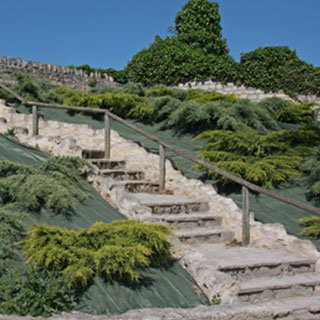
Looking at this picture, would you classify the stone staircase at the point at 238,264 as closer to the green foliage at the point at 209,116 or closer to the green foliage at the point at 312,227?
the green foliage at the point at 312,227

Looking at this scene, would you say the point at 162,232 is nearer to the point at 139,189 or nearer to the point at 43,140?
the point at 139,189

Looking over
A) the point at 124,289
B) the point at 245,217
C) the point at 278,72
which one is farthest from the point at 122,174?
the point at 278,72

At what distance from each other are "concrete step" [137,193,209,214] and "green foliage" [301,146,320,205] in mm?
1524

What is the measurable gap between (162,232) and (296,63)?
14.5m

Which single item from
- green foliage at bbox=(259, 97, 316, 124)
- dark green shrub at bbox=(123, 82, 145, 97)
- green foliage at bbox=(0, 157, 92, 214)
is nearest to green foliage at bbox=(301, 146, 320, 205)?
green foliage at bbox=(0, 157, 92, 214)

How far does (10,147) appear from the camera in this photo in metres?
6.77

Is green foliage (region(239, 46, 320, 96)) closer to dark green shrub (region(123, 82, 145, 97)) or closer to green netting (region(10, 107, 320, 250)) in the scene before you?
dark green shrub (region(123, 82, 145, 97))

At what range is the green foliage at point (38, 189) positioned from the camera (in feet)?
15.5

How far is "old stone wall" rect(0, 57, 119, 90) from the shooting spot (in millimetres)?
15164

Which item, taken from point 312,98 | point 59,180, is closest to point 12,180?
point 59,180

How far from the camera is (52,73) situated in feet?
54.5

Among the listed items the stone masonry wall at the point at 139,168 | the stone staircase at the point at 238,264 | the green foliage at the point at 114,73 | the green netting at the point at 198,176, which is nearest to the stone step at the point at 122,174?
the stone masonry wall at the point at 139,168

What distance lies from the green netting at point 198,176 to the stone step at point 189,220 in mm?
543

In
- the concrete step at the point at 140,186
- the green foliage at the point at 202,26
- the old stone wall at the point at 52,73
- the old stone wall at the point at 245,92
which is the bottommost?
the concrete step at the point at 140,186
